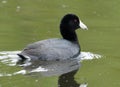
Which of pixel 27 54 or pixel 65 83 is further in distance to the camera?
pixel 27 54

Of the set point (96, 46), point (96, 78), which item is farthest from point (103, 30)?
point (96, 78)

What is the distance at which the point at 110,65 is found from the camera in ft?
43.3

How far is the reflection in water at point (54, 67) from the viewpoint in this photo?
12127mm

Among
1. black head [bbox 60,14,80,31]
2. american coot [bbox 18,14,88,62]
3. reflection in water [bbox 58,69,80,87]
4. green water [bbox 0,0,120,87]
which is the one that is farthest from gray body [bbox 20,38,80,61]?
reflection in water [bbox 58,69,80,87]

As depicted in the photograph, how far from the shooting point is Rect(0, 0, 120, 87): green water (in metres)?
12.0

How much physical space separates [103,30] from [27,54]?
3.91 meters

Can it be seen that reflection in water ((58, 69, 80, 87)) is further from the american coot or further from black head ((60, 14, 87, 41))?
black head ((60, 14, 87, 41))

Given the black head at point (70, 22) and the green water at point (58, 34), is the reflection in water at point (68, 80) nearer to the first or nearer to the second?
the green water at point (58, 34)

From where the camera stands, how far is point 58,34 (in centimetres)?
1648

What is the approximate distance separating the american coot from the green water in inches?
16.3

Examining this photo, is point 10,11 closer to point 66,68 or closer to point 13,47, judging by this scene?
point 13,47

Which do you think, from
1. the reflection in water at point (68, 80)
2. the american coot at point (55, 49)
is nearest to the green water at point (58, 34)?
the reflection in water at point (68, 80)

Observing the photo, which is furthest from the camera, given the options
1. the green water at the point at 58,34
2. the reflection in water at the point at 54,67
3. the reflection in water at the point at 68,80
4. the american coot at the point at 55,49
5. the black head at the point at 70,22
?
the black head at the point at 70,22

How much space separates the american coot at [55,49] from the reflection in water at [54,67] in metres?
0.16
